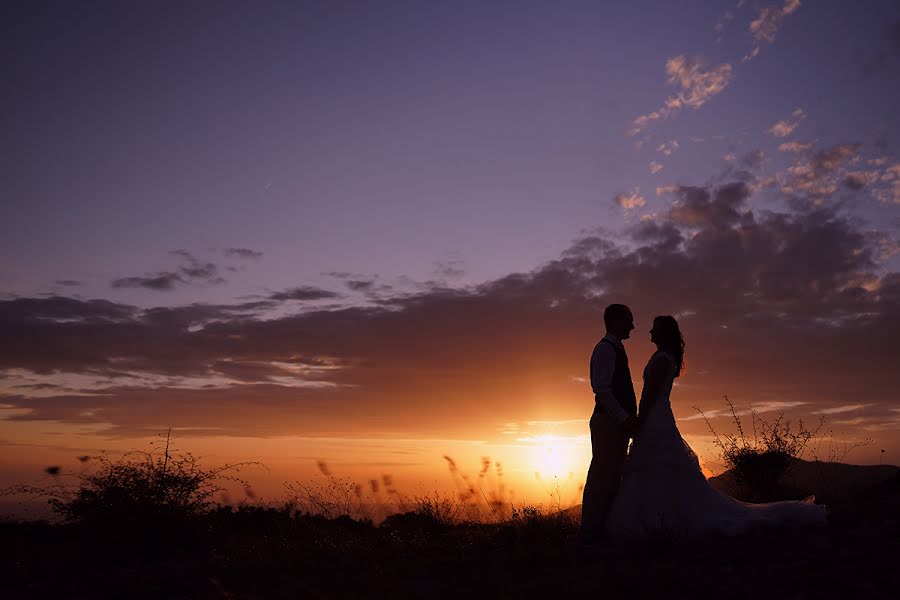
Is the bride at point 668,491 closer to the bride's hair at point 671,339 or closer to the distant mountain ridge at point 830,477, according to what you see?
the bride's hair at point 671,339

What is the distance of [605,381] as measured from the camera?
8406 mm

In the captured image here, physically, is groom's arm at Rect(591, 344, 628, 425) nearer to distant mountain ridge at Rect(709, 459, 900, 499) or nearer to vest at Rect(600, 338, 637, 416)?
vest at Rect(600, 338, 637, 416)

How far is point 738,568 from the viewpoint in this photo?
20.4ft

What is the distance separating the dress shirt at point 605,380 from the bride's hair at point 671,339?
581 millimetres

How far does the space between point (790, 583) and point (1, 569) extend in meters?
9.00

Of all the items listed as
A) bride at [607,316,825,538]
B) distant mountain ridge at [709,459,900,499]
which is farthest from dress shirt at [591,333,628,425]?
distant mountain ridge at [709,459,900,499]

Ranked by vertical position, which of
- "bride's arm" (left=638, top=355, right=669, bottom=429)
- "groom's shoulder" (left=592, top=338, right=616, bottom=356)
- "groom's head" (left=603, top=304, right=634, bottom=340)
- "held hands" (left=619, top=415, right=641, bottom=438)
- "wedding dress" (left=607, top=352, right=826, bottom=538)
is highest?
"groom's head" (left=603, top=304, right=634, bottom=340)

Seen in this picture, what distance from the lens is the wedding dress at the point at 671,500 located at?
7.73 metres

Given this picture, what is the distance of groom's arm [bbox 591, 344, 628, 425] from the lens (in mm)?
8305

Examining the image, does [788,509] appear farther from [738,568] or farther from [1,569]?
[1,569]

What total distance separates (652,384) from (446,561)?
327cm

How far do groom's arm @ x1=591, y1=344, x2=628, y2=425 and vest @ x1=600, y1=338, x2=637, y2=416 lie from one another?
9cm

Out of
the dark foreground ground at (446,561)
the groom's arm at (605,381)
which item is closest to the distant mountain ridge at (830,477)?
the dark foreground ground at (446,561)

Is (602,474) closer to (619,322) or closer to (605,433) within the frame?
(605,433)
